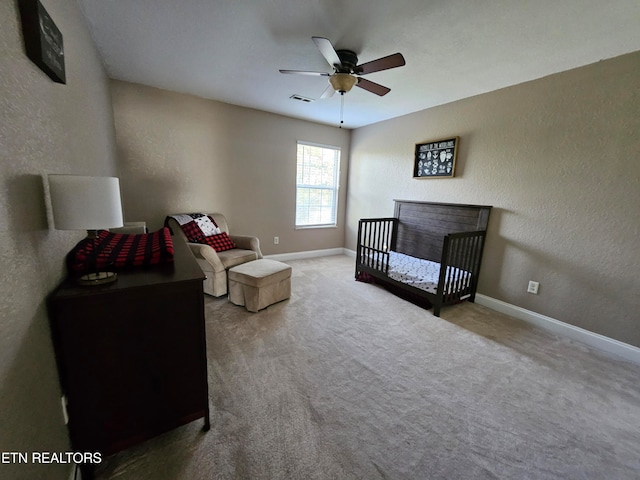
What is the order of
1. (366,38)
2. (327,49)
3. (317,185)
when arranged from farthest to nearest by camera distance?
(317,185), (366,38), (327,49)

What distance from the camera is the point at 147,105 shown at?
10.0 ft

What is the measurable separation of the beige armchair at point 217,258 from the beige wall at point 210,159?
21.6 inches

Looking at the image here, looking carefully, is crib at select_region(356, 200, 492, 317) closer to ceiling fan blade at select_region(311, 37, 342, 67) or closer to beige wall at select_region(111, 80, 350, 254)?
beige wall at select_region(111, 80, 350, 254)

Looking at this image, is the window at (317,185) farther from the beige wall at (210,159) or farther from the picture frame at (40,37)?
the picture frame at (40,37)

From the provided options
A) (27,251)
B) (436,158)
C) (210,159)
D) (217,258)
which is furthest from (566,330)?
(210,159)

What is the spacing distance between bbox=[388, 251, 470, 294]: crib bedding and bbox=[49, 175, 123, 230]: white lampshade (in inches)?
108

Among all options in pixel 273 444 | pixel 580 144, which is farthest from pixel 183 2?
pixel 580 144

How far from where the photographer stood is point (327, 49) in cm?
180

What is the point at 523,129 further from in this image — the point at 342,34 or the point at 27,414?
the point at 27,414

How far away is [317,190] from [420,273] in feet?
8.15

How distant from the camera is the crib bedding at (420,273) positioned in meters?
2.78

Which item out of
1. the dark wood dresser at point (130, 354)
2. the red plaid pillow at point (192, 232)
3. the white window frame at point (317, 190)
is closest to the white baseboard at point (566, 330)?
the white window frame at point (317, 190)

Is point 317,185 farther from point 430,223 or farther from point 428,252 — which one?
point 428,252

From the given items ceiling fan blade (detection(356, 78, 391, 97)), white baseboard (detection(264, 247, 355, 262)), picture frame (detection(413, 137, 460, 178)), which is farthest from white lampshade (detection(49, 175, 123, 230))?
picture frame (detection(413, 137, 460, 178))
